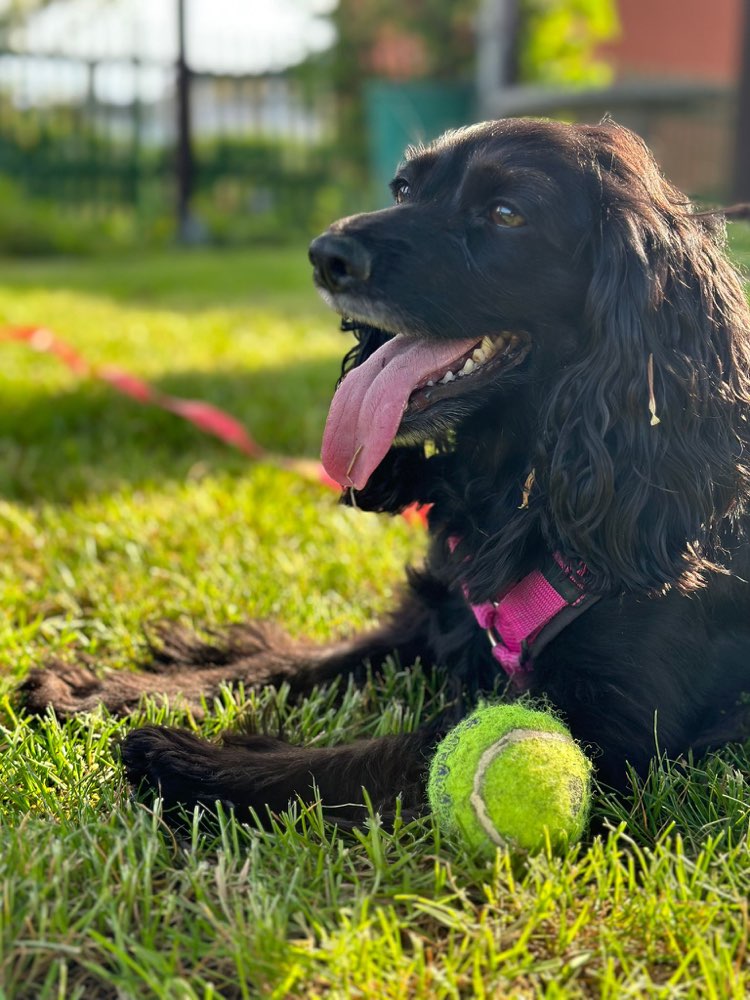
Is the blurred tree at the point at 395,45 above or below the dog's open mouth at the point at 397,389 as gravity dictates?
above

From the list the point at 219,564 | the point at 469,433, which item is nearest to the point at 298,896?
the point at 469,433

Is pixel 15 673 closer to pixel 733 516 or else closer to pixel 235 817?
pixel 235 817

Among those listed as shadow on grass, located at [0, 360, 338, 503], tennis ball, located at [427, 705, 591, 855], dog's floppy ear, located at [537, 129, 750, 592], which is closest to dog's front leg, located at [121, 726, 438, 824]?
tennis ball, located at [427, 705, 591, 855]

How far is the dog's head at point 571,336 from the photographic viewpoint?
1979 millimetres

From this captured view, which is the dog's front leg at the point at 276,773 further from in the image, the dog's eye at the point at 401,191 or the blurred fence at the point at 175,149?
the blurred fence at the point at 175,149

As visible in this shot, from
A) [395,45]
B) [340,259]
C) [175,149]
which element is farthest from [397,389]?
[395,45]

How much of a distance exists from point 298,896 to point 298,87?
50.6ft

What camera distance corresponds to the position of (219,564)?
3.08 meters

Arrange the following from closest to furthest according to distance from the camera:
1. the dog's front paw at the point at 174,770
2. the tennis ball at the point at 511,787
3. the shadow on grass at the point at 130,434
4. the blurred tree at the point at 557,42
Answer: the tennis ball at the point at 511,787 → the dog's front paw at the point at 174,770 → the shadow on grass at the point at 130,434 → the blurred tree at the point at 557,42

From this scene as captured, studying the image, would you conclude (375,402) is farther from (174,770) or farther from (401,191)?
(174,770)

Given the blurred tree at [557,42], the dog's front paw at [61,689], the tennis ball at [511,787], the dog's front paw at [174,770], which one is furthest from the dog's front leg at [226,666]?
the blurred tree at [557,42]

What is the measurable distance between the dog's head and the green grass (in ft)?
1.56

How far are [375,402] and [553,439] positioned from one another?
363mm

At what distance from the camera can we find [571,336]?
6.89 ft
